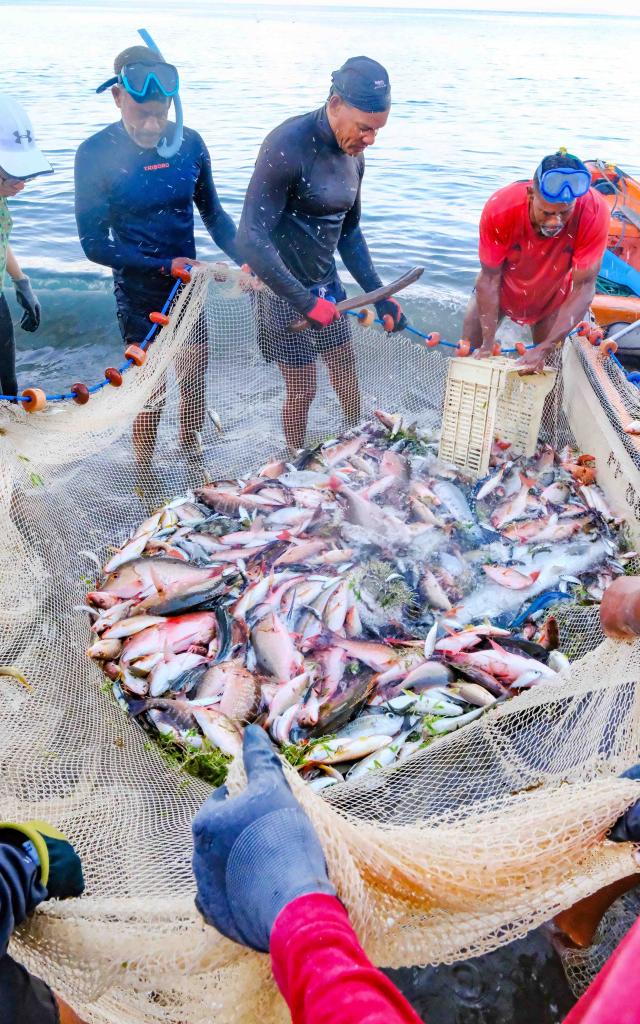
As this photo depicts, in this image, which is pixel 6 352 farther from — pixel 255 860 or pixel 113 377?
pixel 255 860

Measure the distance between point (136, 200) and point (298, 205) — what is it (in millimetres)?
1088

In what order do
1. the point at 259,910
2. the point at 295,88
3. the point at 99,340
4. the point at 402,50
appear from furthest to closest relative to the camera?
the point at 402,50, the point at 295,88, the point at 99,340, the point at 259,910

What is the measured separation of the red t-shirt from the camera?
4.75 metres

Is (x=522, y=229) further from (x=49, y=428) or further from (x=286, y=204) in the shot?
(x=49, y=428)

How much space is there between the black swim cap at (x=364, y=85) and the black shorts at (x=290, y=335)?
4.18 feet

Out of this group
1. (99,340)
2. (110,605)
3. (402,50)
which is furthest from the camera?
(402,50)

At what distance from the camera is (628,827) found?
1894 mm

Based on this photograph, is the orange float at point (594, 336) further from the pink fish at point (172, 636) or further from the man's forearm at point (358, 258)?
the pink fish at point (172, 636)

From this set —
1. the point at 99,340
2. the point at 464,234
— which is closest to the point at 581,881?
→ the point at 99,340

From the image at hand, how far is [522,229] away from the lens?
191 inches

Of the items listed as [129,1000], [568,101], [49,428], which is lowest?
[129,1000]

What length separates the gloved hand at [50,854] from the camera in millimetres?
1711

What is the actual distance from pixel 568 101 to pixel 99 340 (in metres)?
26.8

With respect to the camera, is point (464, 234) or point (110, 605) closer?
point (110, 605)
